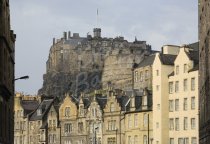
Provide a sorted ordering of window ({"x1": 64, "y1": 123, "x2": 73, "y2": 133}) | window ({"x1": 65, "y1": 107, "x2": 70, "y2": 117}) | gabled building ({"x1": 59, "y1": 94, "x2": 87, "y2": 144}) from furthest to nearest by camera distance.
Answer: window ({"x1": 65, "y1": 107, "x2": 70, "y2": 117}) < window ({"x1": 64, "y1": 123, "x2": 73, "y2": 133}) < gabled building ({"x1": 59, "y1": 94, "x2": 87, "y2": 144})

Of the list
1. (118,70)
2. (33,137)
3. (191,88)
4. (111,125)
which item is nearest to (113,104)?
(111,125)

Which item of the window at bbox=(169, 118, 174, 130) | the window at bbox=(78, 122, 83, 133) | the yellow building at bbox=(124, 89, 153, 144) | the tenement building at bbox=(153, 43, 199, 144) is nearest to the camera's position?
the tenement building at bbox=(153, 43, 199, 144)

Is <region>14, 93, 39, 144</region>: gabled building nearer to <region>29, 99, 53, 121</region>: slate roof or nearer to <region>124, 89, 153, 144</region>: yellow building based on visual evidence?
<region>29, 99, 53, 121</region>: slate roof

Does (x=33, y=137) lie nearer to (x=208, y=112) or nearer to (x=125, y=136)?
(x=125, y=136)

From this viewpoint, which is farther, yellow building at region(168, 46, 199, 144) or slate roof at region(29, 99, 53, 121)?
slate roof at region(29, 99, 53, 121)

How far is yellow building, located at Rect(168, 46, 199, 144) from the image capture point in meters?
88.8

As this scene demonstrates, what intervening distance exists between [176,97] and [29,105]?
169ft

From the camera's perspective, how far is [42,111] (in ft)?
420

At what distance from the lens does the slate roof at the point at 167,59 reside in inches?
3738

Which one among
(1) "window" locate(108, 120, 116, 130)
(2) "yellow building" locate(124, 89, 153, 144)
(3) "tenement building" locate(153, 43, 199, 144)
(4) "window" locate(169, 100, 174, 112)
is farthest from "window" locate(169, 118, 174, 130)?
(1) "window" locate(108, 120, 116, 130)

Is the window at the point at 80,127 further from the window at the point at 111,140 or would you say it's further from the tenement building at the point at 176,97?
the tenement building at the point at 176,97

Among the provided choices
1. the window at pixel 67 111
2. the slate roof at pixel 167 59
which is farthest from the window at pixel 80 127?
the slate roof at pixel 167 59

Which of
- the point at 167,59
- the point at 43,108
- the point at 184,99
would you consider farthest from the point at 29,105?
the point at 184,99

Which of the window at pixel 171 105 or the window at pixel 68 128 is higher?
the window at pixel 171 105
